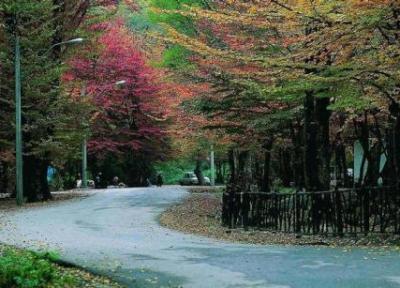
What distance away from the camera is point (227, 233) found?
16.4m

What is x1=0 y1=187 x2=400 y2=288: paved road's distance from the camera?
8.48 m

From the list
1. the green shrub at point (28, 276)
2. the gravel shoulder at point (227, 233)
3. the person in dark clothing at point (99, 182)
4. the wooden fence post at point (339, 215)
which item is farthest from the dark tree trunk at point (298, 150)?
the person in dark clothing at point (99, 182)

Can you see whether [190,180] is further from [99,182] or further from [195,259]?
[195,259]

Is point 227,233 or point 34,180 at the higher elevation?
point 34,180

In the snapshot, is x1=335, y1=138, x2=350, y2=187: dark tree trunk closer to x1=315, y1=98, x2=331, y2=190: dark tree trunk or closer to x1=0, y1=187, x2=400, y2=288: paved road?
x1=315, y1=98, x2=331, y2=190: dark tree trunk

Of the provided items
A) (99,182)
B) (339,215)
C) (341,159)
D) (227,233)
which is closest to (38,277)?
(339,215)

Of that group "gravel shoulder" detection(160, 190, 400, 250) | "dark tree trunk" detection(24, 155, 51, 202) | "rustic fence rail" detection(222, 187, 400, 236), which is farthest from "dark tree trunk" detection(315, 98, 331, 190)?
"dark tree trunk" detection(24, 155, 51, 202)

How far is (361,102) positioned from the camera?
12.6 meters

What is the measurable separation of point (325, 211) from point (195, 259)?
4.71 meters

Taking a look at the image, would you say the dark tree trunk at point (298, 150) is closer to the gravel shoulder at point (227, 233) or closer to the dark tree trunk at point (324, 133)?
the gravel shoulder at point (227, 233)

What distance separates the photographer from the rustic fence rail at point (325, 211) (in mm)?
13031

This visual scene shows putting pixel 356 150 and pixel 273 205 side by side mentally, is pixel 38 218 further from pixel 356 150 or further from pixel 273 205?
pixel 356 150

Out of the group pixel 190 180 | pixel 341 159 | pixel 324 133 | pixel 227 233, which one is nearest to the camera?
pixel 227 233

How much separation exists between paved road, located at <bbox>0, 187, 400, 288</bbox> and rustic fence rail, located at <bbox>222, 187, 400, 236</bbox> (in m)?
1.95
